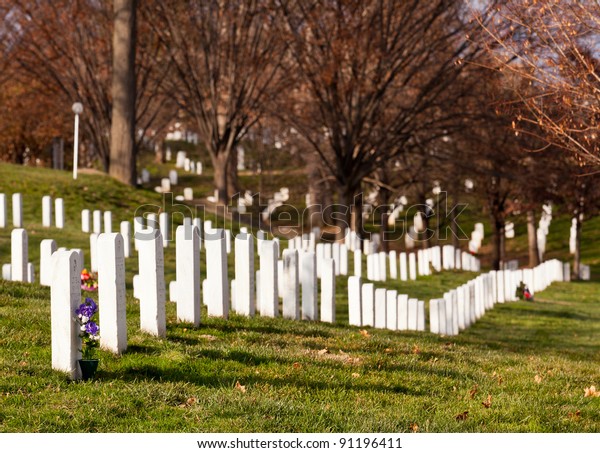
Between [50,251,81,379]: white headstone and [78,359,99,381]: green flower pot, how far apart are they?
0.11 ft

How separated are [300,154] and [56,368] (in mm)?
23517

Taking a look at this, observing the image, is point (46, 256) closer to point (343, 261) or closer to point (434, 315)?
point (434, 315)

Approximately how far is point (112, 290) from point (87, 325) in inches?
17.8

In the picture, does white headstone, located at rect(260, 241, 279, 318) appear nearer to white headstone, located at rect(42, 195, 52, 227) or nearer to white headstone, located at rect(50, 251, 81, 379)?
white headstone, located at rect(50, 251, 81, 379)

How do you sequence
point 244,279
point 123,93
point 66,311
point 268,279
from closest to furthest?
1. point 66,311
2. point 244,279
3. point 268,279
4. point 123,93

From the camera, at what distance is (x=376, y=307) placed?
10.8 m

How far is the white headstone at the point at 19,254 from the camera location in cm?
1052

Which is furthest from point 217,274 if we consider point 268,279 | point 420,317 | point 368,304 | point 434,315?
point 434,315

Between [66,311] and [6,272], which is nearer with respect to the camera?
[66,311]

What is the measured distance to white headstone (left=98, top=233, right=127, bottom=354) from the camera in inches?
244

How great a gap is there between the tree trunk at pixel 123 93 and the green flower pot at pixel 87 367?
59.1 ft

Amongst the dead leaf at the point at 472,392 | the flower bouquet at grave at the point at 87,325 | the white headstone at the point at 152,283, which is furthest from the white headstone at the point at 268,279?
the flower bouquet at grave at the point at 87,325

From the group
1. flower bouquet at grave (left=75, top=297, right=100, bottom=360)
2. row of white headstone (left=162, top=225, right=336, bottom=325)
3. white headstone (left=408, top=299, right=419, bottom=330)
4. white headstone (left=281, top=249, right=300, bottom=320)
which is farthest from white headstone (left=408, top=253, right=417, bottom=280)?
flower bouquet at grave (left=75, top=297, right=100, bottom=360)
